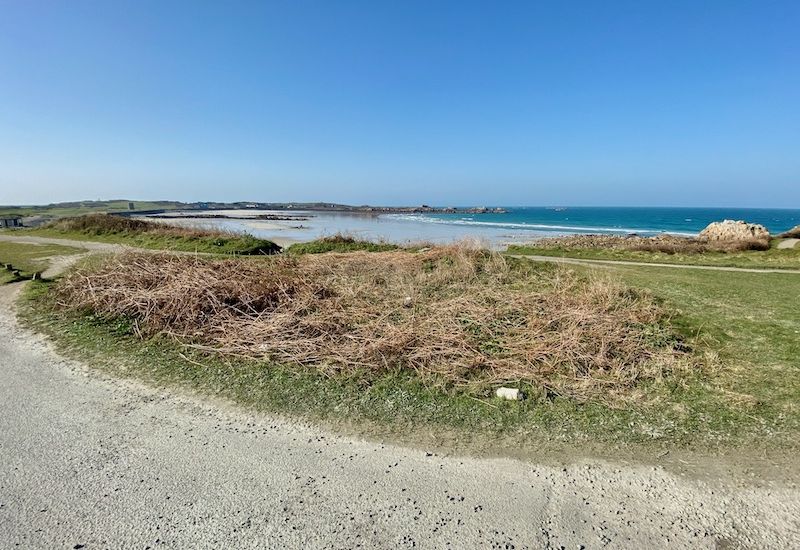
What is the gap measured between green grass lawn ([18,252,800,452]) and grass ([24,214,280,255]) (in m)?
13.5

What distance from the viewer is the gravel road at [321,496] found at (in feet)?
8.79

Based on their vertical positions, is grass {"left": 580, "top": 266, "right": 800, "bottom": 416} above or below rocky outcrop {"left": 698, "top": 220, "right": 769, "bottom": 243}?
below

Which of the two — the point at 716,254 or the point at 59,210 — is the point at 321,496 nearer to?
the point at 716,254

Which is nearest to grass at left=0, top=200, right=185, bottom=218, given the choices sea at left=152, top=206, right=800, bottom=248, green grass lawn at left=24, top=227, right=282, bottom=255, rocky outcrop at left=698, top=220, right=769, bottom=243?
sea at left=152, top=206, right=800, bottom=248

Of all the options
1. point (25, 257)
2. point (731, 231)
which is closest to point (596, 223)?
point (731, 231)

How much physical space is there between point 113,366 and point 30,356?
4.83 ft

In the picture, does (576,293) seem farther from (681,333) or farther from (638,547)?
A: (638,547)

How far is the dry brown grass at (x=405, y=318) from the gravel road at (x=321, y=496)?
153cm

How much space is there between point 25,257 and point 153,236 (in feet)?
28.6

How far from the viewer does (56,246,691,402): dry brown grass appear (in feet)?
17.4

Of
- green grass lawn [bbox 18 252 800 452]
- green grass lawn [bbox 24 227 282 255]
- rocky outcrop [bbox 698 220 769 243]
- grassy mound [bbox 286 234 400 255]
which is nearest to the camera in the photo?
green grass lawn [bbox 18 252 800 452]

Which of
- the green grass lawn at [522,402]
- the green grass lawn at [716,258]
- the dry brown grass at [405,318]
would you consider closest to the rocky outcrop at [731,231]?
the green grass lawn at [716,258]

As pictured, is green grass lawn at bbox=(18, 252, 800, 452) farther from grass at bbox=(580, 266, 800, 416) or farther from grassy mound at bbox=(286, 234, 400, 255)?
grassy mound at bbox=(286, 234, 400, 255)

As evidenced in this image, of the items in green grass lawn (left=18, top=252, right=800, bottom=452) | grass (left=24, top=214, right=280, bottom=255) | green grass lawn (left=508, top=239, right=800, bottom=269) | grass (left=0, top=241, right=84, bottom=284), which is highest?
grass (left=24, top=214, right=280, bottom=255)
